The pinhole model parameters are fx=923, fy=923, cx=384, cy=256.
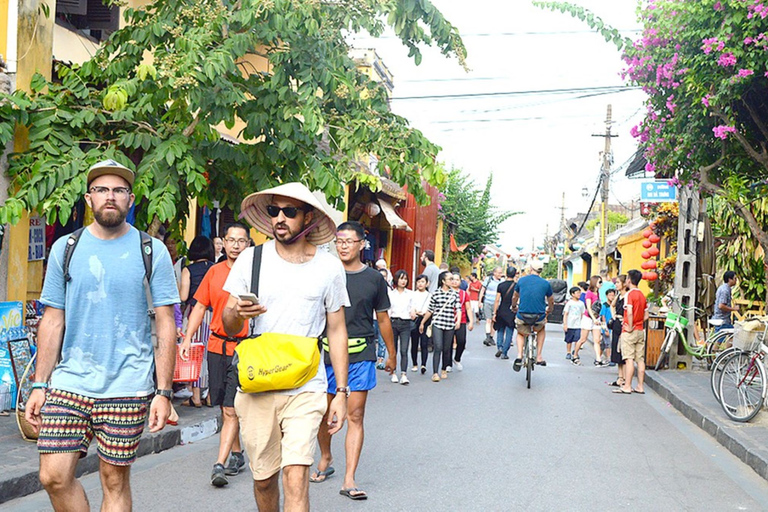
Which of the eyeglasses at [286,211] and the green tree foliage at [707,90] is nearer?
the eyeglasses at [286,211]

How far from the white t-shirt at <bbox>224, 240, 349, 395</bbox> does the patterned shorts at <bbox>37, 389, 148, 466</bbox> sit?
2.42 feet

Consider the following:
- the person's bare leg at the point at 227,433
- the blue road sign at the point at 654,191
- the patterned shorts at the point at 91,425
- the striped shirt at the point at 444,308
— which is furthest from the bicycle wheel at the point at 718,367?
the patterned shorts at the point at 91,425

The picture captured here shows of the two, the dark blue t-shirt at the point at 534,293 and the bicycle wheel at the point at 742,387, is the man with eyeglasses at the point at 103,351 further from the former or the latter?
the dark blue t-shirt at the point at 534,293

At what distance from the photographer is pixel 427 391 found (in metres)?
13.3

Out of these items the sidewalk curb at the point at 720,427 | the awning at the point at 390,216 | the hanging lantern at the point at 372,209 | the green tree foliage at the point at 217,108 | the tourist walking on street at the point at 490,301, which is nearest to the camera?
the green tree foliage at the point at 217,108

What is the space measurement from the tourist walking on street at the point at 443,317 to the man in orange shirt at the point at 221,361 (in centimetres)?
747

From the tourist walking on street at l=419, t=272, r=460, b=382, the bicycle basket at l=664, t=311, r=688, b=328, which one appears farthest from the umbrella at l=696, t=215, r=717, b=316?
the tourist walking on street at l=419, t=272, r=460, b=382

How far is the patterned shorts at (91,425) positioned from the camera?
418 centimetres

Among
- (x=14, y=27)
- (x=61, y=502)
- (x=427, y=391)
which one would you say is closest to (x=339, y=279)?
(x=61, y=502)

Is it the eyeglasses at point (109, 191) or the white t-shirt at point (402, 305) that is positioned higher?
the eyeglasses at point (109, 191)

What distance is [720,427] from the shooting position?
10.2 meters

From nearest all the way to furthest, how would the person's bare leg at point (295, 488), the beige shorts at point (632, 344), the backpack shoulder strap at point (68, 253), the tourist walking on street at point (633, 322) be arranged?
1. the backpack shoulder strap at point (68, 253)
2. the person's bare leg at point (295, 488)
3. the tourist walking on street at point (633, 322)
4. the beige shorts at point (632, 344)

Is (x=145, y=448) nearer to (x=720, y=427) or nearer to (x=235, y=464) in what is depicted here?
(x=235, y=464)

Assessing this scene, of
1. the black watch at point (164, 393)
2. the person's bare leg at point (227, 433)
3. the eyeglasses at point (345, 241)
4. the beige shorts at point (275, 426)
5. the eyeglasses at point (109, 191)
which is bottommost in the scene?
the person's bare leg at point (227, 433)
